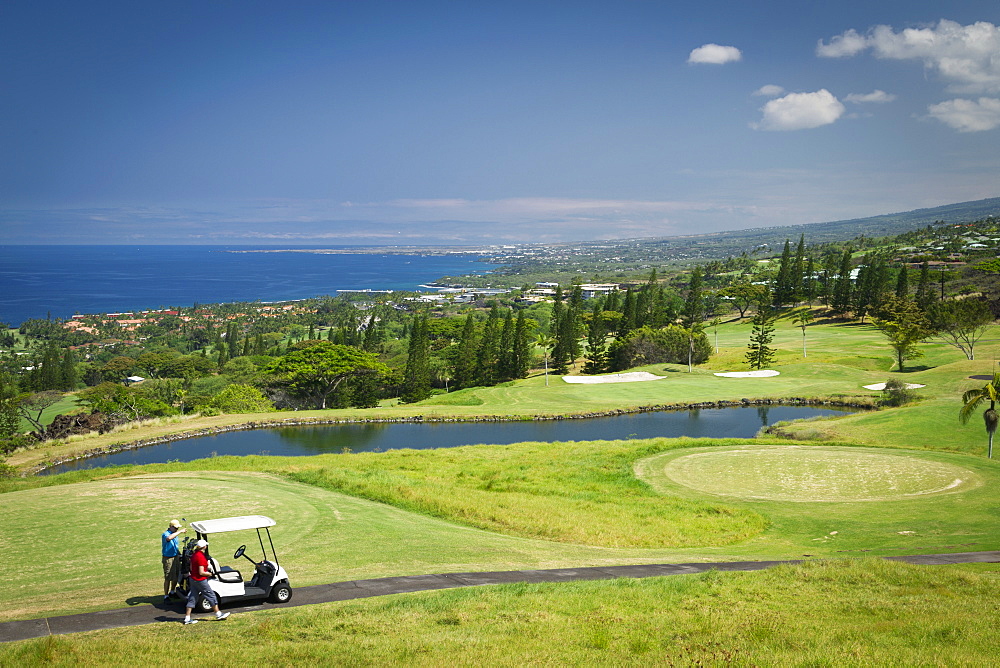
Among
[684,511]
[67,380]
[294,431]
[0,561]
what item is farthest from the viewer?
[67,380]

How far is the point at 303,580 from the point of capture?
12.7 metres

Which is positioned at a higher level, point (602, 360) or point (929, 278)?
point (929, 278)

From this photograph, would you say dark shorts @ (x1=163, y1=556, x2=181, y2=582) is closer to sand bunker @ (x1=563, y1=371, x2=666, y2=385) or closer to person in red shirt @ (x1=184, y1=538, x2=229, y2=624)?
person in red shirt @ (x1=184, y1=538, x2=229, y2=624)

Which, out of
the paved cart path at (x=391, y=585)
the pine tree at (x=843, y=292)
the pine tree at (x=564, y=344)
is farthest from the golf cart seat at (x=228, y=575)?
the pine tree at (x=843, y=292)

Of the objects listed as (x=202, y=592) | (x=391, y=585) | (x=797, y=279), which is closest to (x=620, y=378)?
(x=391, y=585)

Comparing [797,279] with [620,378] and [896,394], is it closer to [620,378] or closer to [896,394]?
[620,378]

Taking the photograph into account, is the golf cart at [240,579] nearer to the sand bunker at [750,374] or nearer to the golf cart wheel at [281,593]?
the golf cart wheel at [281,593]

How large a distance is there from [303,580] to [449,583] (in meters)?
2.83

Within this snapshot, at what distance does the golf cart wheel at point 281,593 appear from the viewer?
11.4 meters

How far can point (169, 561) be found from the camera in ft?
38.8

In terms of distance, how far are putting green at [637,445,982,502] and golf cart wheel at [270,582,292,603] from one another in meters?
17.4

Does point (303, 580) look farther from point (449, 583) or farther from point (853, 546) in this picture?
point (853, 546)

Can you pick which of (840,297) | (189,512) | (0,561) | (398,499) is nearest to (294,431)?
(398,499)

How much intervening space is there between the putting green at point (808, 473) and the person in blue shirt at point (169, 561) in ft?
61.6
